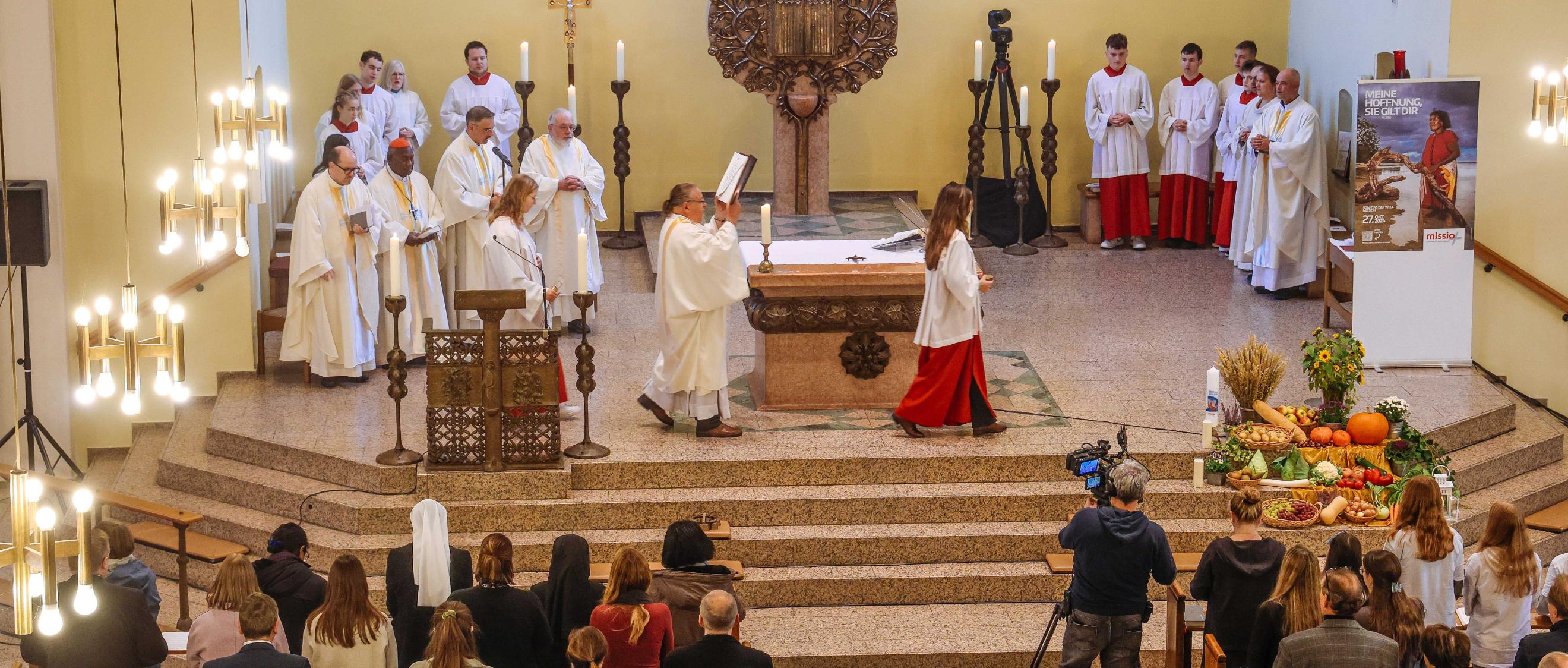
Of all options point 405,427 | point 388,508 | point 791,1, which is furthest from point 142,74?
point 791,1

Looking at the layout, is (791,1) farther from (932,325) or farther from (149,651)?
(149,651)

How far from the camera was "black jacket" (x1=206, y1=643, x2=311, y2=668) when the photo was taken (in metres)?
6.20

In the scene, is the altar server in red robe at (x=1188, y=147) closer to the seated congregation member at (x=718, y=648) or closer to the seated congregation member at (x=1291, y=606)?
the seated congregation member at (x=1291, y=606)

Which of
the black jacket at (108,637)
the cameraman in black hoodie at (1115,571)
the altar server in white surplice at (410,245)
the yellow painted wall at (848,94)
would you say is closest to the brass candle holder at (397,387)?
the altar server in white surplice at (410,245)

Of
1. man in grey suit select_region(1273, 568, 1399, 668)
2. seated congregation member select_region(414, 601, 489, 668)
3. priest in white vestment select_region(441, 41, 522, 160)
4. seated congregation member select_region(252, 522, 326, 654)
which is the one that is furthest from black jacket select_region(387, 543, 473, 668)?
priest in white vestment select_region(441, 41, 522, 160)

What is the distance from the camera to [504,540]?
6863mm

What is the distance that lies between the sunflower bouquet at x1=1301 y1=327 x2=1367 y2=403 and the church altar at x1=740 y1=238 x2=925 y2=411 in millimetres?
2381

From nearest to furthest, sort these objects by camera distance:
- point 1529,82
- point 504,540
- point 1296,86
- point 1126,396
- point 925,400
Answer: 1. point 504,540
2. point 925,400
3. point 1126,396
4. point 1529,82
5. point 1296,86

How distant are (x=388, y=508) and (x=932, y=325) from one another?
3.15m

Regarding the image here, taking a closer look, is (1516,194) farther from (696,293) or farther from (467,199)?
(467,199)

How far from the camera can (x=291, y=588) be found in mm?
7512

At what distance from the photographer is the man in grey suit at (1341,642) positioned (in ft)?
20.7

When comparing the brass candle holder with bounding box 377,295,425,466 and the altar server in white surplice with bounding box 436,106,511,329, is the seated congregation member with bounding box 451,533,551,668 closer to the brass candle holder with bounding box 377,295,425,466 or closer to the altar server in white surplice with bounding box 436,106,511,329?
the brass candle holder with bounding box 377,295,425,466

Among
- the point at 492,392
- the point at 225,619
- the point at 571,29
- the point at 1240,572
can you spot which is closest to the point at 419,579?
the point at 225,619
